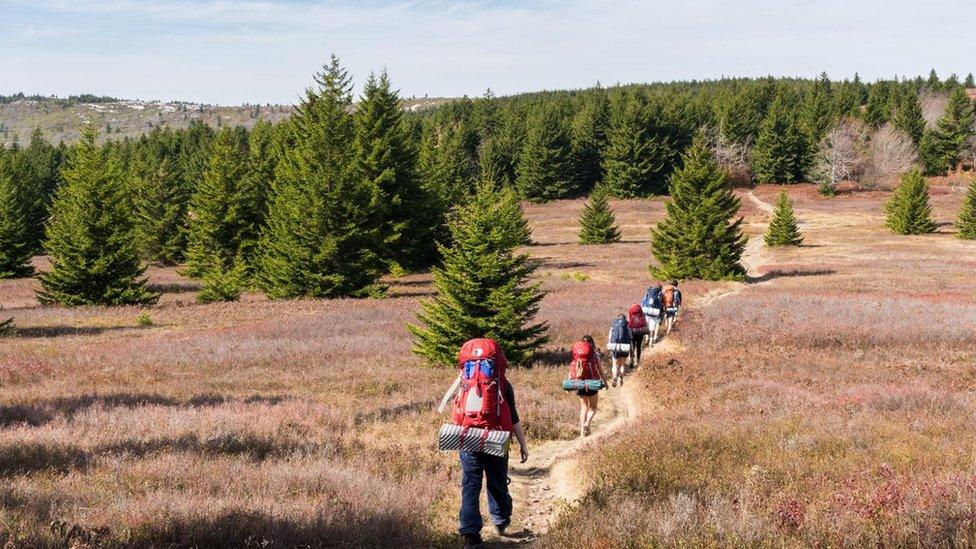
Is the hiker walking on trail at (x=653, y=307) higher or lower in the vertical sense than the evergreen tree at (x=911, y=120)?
lower

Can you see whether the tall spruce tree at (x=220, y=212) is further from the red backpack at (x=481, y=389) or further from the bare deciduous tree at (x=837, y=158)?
the bare deciduous tree at (x=837, y=158)

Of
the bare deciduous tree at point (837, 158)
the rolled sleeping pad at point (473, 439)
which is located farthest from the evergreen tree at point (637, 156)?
the rolled sleeping pad at point (473, 439)

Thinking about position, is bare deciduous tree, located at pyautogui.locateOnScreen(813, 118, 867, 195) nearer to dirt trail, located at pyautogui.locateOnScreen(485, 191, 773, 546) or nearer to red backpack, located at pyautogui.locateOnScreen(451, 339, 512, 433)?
dirt trail, located at pyautogui.locateOnScreen(485, 191, 773, 546)

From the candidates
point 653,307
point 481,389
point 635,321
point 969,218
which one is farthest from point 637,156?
point 481,389

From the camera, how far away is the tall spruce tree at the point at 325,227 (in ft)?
114

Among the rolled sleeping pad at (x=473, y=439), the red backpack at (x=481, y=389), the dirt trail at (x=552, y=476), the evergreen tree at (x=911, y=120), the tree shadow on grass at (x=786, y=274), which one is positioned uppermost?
the evergreen tree at (x=911, y=120)

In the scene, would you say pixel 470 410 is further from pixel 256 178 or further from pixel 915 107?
pixel 915 107

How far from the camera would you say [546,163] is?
106m

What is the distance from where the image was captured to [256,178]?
1934 inches

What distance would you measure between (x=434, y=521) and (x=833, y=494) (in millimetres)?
4195

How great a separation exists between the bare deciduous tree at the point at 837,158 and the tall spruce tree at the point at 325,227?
272 feet

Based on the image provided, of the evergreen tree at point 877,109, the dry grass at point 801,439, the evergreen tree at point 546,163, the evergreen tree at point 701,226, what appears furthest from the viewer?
the evergreen tree at point 877,109

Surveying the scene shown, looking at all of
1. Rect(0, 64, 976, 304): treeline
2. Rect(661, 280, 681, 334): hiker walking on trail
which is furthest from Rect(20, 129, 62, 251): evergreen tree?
Rect(661, 280, 681, 334): hiker walking on trail

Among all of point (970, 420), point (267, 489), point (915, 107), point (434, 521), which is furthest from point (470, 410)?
point (915, 107)
